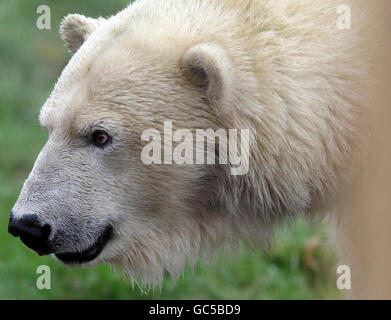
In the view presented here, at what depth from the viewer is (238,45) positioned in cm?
271

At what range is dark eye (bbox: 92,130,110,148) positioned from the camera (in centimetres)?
268

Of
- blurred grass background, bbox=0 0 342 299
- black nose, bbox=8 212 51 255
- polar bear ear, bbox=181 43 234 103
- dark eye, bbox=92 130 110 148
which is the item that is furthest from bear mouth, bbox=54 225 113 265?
blurred grass background, bbox=0 0 342 299

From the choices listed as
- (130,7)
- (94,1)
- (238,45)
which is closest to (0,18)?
(94,1)

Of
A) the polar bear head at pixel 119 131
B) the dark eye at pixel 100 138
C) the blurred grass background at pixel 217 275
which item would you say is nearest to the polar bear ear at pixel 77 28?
the polar bear head at pixel 119 131

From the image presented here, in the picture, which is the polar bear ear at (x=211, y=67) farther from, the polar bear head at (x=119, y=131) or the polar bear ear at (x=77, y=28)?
the polar bear ear at (x=77, y=28)

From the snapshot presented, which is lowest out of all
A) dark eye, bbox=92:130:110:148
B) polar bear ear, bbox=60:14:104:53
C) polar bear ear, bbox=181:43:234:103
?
dark eye, bbox=92:130:110:148

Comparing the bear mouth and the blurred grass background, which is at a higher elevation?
the blurred grass background

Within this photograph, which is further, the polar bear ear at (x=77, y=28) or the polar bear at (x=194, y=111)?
the polar bear ear at (x=77, y=28)

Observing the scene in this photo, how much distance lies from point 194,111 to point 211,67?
0.22 m

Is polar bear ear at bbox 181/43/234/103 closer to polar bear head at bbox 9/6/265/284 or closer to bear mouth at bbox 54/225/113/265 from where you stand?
polar bear head at bbox 9/6/265/284

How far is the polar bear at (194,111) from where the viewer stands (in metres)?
2.66

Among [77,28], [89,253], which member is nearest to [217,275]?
[89,253]

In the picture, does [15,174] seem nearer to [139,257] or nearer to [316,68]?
[139,257]

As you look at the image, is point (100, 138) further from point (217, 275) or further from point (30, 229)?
point (217, 275)
